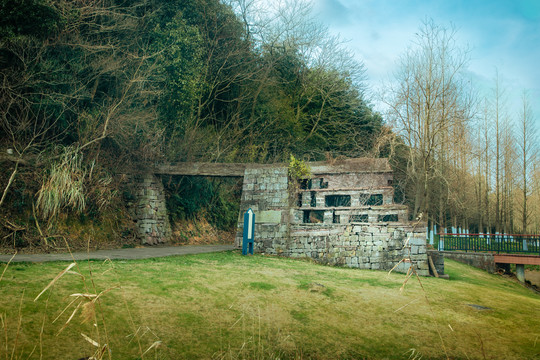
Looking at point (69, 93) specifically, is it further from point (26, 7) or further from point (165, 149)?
Answer: point (165, 149)

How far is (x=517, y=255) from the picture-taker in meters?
16.5

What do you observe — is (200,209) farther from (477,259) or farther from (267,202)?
(477,259)

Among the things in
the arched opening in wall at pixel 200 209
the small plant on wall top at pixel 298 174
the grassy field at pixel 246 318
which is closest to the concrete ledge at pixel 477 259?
the small plant on wall top at pixel 298 174

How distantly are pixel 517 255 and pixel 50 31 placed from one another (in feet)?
62.2

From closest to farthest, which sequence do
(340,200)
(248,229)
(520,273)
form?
(248,229), (520,273), (340,200)

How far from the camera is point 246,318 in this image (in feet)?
18.6

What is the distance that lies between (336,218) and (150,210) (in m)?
6.60

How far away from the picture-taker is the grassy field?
4.39 metres

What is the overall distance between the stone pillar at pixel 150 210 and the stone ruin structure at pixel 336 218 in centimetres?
328

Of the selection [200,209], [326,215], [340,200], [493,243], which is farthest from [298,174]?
[493,243]

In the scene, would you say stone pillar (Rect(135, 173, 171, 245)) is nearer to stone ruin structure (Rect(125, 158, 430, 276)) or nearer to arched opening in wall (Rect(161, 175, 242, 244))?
stone ruin structure (Rect(125, 158, 430, 276))

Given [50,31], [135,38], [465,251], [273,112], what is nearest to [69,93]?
[50,31]

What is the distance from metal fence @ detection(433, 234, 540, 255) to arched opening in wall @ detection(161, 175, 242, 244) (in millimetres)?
10509

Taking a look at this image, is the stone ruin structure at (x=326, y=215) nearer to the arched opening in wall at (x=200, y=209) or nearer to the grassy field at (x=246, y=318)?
the arched opening in wall at (x=200, y=209)
